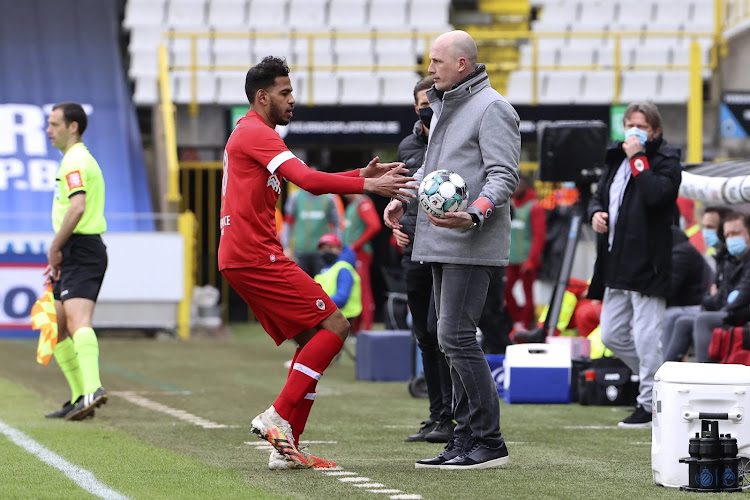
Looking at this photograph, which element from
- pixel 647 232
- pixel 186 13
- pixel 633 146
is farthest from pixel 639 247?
pixel 186 13

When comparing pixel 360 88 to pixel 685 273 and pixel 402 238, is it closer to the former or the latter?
pixel 685 273

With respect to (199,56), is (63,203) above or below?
below

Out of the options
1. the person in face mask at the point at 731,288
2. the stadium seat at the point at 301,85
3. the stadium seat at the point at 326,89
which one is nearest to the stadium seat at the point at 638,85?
the stadium seat at the point at 326,89

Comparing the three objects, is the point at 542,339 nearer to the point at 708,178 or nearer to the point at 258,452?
the point at 708,178

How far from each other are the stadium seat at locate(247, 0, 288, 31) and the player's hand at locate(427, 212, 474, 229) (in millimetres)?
15731

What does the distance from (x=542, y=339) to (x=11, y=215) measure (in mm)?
8232

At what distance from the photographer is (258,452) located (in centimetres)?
686

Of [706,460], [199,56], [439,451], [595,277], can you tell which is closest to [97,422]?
[439,451]

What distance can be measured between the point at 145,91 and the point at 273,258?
14.4m

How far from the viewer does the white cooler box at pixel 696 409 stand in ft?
18.5

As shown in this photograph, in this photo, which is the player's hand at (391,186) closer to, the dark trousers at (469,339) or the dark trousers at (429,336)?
the dark trousers at (469,339)

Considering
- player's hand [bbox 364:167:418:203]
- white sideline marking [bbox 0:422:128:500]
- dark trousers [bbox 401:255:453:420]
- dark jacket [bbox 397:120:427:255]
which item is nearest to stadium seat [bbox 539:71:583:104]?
dark jacket [bbox 397:120:427:255]

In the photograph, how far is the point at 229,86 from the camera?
1983cm

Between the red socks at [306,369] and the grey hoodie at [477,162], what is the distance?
545 millimetres
